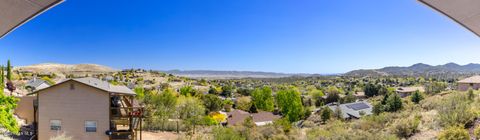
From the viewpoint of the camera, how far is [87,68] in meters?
38.0

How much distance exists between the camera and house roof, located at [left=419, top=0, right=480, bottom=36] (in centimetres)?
101

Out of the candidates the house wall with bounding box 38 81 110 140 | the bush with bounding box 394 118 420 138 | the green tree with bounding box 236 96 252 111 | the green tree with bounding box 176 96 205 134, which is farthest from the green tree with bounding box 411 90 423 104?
the house wall with bounding box 38 81 110 140

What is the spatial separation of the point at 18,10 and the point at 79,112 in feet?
37.5

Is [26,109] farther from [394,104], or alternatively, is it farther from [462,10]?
[394,104]

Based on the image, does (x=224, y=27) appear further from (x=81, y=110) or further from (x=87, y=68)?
(x=81, y=110)

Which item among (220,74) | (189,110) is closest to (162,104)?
(189,110)

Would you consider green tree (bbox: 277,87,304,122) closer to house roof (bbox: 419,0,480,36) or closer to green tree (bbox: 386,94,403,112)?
green tree (bbox: 386,94,403,112)

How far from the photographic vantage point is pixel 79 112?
446 inches

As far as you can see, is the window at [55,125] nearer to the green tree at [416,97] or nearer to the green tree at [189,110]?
the green tree at [189,110]

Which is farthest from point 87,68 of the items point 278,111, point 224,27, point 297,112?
point 297,112

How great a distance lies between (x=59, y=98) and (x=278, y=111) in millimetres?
18238

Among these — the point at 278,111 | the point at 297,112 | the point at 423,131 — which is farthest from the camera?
the point at 278,111

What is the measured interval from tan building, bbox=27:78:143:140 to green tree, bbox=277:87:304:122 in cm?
1368

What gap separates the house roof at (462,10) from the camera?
1.01 m
